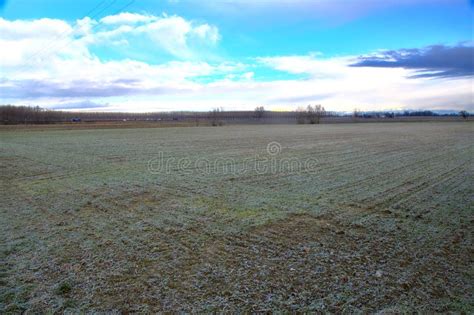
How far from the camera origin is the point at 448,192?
23.5 feet

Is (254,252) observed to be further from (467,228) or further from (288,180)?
(288,180)

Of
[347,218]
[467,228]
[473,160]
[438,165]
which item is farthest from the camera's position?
[473,160]

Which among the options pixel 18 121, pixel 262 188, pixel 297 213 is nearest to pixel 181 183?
pixel 262 188

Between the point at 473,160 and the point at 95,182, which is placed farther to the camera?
the point at 473,160

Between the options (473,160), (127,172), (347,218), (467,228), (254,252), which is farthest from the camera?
(473,160)

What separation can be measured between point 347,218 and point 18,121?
3777 inches

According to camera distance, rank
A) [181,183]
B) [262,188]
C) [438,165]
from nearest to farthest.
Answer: [262,188]
[181,183]
[438,165]

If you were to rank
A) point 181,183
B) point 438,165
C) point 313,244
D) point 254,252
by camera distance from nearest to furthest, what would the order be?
point 254,252
point 313,244
point 181,183
point 438,165

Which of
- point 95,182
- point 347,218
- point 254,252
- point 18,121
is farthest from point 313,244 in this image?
point 18,121

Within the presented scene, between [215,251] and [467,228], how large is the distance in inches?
161

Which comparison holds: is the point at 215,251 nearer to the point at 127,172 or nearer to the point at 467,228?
the point at 467,228

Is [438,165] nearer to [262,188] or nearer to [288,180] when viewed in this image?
[288,180]

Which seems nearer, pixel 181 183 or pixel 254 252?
pixel 254 252

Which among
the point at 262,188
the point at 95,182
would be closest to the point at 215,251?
the point at 262,188
